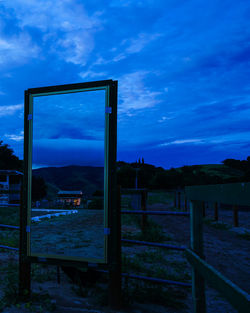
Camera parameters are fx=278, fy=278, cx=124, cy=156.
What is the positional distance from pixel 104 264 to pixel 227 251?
411cm

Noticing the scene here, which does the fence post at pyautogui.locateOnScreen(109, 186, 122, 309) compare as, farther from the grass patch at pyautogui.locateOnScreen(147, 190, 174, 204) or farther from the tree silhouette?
the tree silhouette

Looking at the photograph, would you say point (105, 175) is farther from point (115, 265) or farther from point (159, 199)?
point (159, 199)

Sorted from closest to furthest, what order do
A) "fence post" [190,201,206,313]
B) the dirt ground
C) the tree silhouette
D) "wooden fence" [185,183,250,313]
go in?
"wooden fence" [185,183,250,313] < "fence post" [190,201,206,313] < the dirt ground < the tree silhouette

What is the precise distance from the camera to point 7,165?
39.5 m

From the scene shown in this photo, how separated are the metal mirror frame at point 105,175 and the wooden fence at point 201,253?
1.16 meters

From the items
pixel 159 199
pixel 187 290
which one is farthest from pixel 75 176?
pixel 159 199

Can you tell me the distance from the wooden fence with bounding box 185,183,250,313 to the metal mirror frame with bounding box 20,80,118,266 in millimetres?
1155

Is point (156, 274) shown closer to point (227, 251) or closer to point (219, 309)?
point (219, 309)

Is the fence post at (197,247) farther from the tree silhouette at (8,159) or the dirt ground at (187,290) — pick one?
the tree silhouette at (8,159)

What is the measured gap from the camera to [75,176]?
392 centimetres

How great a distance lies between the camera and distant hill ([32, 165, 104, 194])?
3.44 metres

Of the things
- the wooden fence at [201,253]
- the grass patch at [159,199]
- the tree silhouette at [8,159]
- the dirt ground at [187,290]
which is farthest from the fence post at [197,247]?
the tree silhouette at [8,159]

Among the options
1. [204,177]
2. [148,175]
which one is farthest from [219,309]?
[148,175]

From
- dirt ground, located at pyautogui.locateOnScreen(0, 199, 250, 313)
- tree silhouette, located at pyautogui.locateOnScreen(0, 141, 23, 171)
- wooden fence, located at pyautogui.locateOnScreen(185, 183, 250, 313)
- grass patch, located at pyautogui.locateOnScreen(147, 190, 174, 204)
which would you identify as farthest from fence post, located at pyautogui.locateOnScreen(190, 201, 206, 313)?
tree silhouette, located at pyautogui.locateOnScreen(0, 141, 23, 171)
